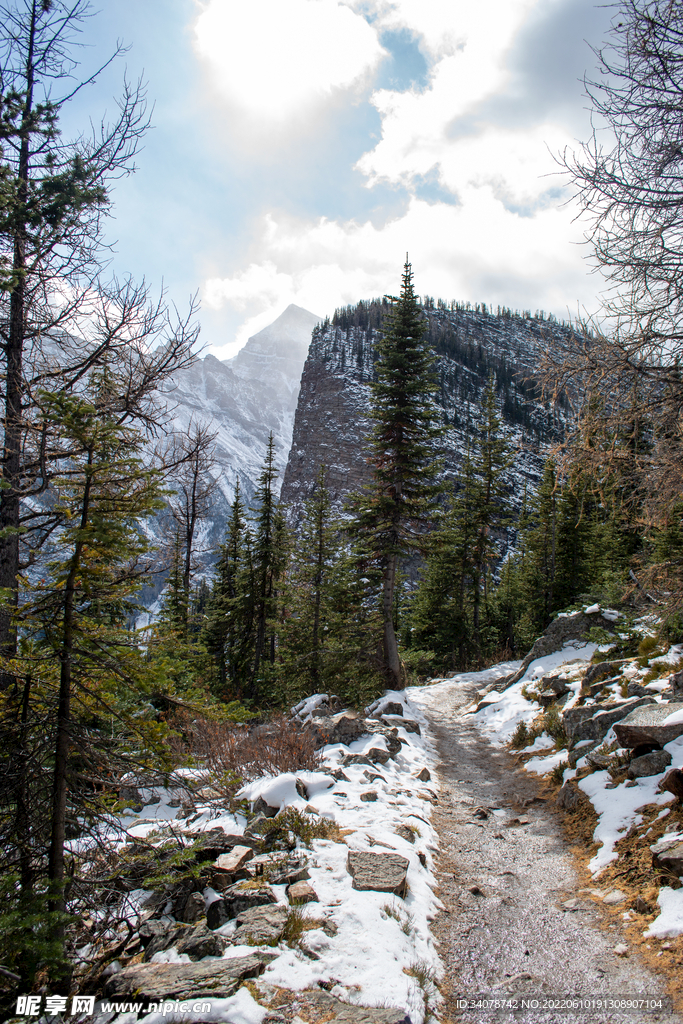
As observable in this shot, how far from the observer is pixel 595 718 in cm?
757

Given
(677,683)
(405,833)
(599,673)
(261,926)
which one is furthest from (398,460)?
(261,926)

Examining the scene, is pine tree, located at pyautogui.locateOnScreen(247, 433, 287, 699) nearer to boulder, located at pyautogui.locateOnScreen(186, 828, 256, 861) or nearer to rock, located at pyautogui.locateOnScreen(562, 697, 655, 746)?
rock, located at pyautogui.locateOnScreen(562, 697, 655, 746)

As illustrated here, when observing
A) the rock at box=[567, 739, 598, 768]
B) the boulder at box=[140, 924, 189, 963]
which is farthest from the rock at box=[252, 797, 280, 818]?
the rock at box=[567, 739, 598, 768]

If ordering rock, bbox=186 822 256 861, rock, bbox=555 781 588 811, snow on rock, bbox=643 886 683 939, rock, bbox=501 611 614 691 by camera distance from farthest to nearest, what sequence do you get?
rock, bbox=501 611 614 691 < rock, bbox=555 781 588 811 < rock, bbox=186 822 256 861 < snow on rock, bbox=643 886 683 939

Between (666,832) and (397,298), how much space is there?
50.8ft

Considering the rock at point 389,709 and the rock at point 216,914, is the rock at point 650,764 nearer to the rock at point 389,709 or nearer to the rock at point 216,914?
the rock at point 216,914

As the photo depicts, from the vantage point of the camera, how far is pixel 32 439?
6.38 m

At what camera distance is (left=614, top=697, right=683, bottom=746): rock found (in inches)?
222

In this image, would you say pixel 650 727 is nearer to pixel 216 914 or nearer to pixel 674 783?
pixel 674 783

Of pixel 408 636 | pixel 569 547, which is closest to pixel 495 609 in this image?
pixel 408 636

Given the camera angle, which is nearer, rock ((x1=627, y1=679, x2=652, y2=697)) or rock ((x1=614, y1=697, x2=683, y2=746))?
rock ((x1=614, y1=697, x2=683, y2=746))

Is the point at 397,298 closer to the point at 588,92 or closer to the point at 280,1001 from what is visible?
the point at 588,92

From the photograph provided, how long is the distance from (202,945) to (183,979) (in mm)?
429

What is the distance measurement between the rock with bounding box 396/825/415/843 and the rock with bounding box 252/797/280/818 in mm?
1576
